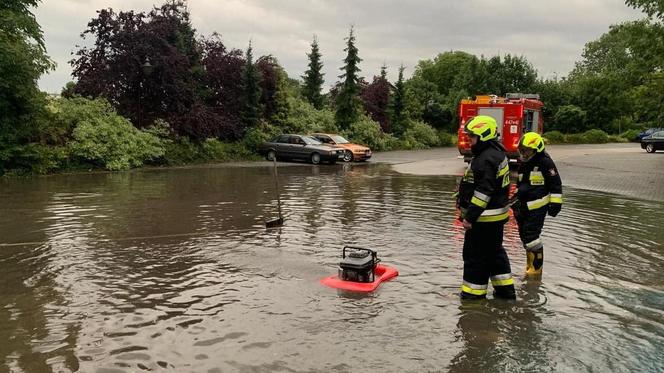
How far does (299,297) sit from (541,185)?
3147mm

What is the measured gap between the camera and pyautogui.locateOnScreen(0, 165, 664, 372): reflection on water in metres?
4.23

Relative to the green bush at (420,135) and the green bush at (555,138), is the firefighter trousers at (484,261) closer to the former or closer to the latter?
the green bush at (420,135)

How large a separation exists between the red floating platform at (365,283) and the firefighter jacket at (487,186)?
1.27m

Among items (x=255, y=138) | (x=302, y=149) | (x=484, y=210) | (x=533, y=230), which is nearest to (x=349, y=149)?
(x=302, y=149)

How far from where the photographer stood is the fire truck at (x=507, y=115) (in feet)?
64.9

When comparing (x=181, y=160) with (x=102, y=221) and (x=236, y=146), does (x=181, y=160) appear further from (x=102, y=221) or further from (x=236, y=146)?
(x=102, y=221)

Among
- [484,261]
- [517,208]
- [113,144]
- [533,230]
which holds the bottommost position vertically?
[484,261]

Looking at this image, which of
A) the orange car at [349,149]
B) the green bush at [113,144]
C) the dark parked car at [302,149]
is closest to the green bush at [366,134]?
the orange car at [349,149]

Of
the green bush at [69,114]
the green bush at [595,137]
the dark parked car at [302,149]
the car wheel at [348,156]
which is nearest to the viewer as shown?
the green bush at [69,114]

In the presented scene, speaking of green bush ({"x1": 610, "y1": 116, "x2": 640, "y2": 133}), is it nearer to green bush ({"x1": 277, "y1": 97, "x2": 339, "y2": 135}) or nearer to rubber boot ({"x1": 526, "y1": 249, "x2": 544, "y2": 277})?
green bush ({"x1": 277, "y1": 97, "x2": 339, "y2": 135})

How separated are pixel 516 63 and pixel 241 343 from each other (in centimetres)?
6056

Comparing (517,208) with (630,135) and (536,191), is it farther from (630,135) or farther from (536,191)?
(630,135)

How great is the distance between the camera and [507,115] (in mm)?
20000

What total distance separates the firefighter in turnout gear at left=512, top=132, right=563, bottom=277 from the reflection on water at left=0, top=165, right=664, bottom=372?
1.81 ft
